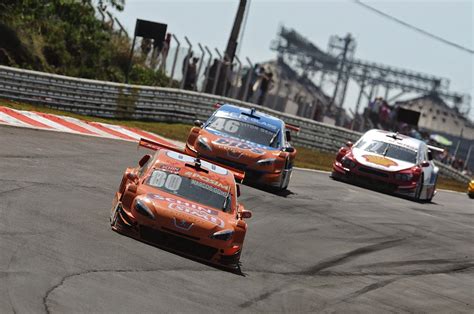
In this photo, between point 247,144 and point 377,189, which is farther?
point 377,189

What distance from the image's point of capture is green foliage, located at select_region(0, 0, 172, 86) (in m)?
33.8

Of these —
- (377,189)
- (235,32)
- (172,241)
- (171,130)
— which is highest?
(235,32)

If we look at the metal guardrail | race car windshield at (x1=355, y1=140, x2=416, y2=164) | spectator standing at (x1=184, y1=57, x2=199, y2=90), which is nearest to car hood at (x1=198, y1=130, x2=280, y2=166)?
race car windshield at (x1=355, y1=140, x2=416, y2=164)

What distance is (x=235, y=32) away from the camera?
44.8 metres

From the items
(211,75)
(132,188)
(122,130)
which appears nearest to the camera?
(132,188)

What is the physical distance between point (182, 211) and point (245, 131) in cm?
898

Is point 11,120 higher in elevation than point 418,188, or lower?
lower

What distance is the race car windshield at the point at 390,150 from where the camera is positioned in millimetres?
26625

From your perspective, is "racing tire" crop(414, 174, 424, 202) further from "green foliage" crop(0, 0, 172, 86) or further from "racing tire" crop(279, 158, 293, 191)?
"green foliage" crop(0, 0, 172, 86)

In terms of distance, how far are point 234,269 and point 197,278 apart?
1.29 metres

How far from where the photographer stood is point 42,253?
34.8 feet

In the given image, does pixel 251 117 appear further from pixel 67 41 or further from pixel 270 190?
pixel 67 41

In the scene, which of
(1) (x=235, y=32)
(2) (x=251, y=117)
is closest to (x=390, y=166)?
(2) (x=251, y=117)

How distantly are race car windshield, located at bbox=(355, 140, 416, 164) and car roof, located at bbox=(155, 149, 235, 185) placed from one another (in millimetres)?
12739
